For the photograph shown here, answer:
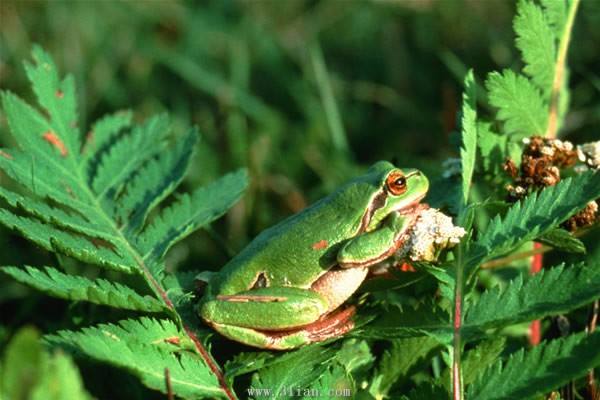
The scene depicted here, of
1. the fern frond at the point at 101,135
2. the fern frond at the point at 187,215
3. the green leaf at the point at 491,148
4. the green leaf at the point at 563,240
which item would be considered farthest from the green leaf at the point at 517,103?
the fern frond at the point at 101,135

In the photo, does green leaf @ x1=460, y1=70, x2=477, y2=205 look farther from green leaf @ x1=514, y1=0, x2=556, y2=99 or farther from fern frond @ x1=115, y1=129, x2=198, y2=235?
fern frond @ x1=115, y1=129, x2=198, y2=235

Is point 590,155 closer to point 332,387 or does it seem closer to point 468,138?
point 468,138

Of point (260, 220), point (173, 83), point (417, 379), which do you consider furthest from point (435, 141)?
point (417, 379)

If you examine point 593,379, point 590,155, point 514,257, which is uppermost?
point 590,155

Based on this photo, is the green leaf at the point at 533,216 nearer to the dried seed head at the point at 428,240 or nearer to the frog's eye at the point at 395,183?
the dried seed head at the point at 428,240

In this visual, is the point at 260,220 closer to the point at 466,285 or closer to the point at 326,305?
the point at 326,305

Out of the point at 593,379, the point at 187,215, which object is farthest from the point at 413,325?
the point at 187,215
